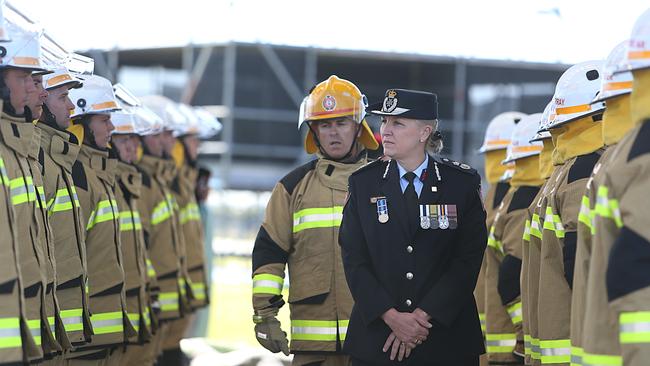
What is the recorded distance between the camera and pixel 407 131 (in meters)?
5.79

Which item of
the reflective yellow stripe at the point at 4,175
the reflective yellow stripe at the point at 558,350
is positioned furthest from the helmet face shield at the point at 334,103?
the reflective yellow stripe at the point at 4,175

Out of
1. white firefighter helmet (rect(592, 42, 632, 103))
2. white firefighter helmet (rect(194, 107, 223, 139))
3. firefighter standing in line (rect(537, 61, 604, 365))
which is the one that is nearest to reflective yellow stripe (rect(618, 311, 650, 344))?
white firefighter helmet (rect(592, 42, 632, 103))

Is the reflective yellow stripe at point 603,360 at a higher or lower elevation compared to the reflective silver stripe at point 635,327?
lower

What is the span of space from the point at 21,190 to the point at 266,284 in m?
1.91

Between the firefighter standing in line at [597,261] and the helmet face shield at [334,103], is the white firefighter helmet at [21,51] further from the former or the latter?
the firefighter standing in line at [597,261]

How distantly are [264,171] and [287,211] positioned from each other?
14717 mm

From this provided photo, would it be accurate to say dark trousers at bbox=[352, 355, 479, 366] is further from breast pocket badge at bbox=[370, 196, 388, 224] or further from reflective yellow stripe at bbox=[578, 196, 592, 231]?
reflective yellow stripe at bbox=[578, 196, 592, 231]

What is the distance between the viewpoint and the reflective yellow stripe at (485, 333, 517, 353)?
7.48 m

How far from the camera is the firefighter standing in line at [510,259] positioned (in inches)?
285

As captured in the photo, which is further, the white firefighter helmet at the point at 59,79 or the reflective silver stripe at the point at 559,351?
the white firefighter helmet at the point at 59,79

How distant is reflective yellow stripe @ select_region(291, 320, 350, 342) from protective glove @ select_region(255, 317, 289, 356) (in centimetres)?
13

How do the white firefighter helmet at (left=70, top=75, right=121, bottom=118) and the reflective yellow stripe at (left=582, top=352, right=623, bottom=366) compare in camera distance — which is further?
the white firefighter helmet at (left=70, top=75, right=121, bottom=118)

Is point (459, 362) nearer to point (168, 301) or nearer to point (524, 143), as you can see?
point (524, 143)

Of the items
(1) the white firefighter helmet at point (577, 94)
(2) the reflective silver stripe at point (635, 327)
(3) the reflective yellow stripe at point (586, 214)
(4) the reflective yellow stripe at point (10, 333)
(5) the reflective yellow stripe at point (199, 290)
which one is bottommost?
(5) the reflective yellow stripe at point (199, 290)
